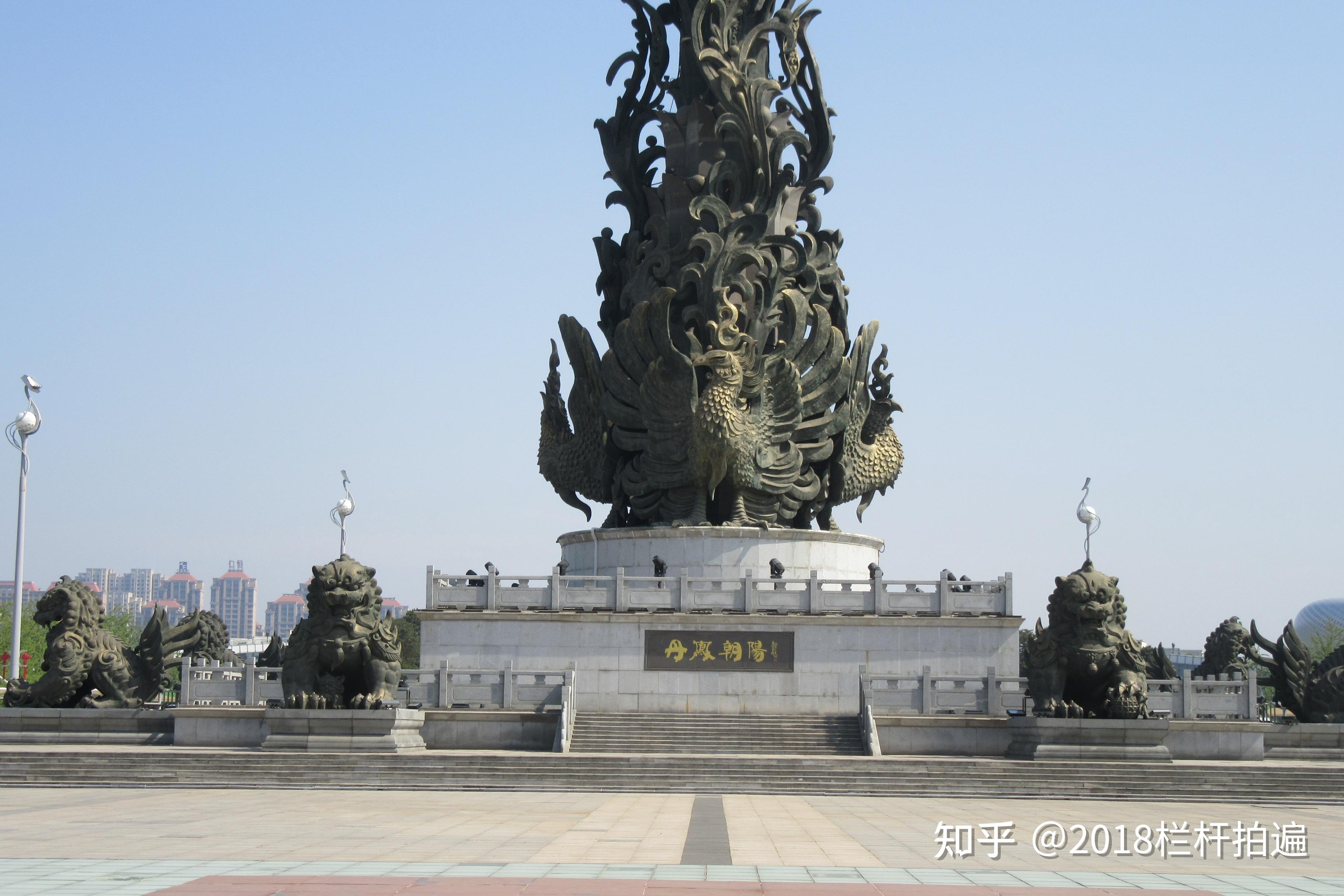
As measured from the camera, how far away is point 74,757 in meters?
19.0

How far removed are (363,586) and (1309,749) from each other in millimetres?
15672

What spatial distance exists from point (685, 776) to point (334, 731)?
5.46 metres

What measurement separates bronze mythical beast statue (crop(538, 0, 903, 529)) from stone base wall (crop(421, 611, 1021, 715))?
404cm

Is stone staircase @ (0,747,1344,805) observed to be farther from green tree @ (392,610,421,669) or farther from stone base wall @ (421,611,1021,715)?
green tree @ (392,610,421,669)

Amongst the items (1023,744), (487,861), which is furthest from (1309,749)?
(487,861)

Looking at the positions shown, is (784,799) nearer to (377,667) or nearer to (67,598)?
(377,667)

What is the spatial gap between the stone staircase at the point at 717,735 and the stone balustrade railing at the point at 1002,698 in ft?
2.21

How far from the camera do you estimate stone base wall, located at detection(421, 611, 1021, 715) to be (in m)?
24.6

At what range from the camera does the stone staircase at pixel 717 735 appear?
22109 millimetres

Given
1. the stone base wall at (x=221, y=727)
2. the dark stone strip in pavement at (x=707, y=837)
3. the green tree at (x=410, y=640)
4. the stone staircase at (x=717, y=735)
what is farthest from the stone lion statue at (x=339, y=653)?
the green tree at (x=410, y=640)

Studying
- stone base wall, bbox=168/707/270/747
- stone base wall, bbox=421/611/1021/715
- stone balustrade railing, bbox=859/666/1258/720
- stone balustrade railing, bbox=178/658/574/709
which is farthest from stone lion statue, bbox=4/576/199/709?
stone balustrade railing, bbox=859/666/1258/720

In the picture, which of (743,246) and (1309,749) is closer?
(1309,749)

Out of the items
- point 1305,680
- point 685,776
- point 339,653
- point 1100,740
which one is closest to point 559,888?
point 685,776

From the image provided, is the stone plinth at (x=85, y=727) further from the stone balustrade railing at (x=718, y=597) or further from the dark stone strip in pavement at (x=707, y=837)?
the dark stone strip in pavement at (x=707, y=837)
